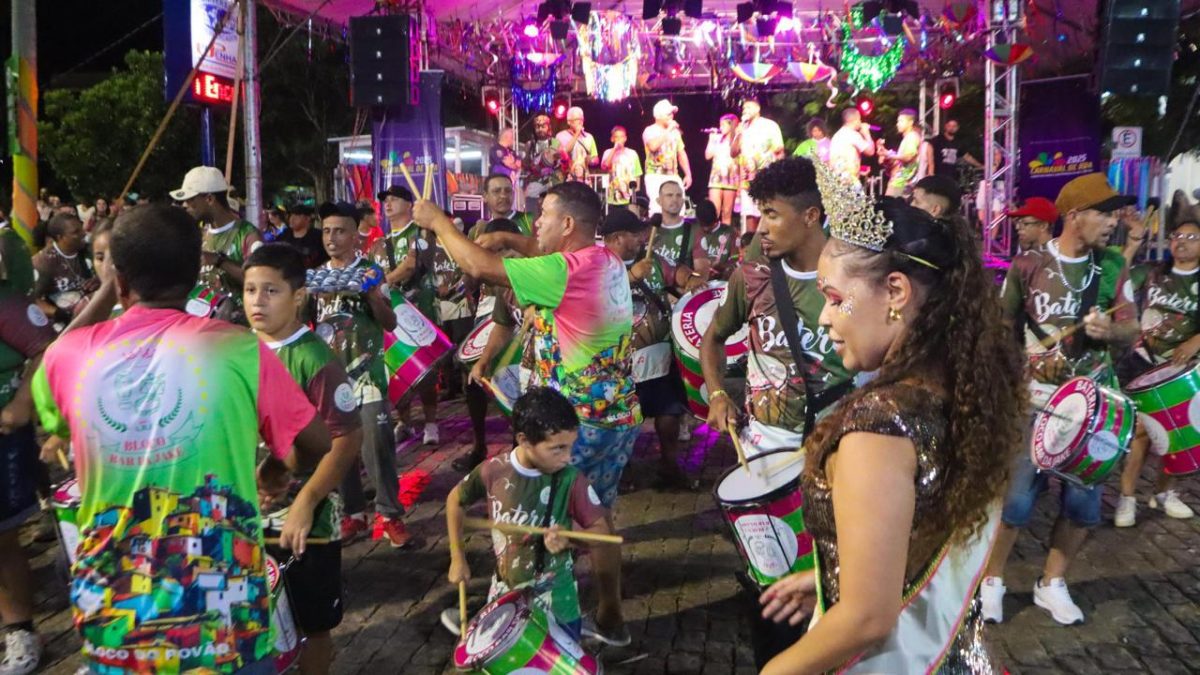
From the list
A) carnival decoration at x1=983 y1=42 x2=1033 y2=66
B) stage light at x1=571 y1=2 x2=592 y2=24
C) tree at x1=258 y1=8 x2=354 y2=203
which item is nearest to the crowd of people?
stage light at x1=571 y1=2 x2=592 y2=24

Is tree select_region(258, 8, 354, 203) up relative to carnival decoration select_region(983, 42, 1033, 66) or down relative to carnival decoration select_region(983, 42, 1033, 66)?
up

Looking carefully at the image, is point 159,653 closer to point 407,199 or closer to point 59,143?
point 407,199

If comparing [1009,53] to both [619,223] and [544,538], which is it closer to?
[619,223]

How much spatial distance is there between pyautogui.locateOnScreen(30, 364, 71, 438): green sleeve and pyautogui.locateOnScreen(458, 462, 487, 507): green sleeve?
1.88m

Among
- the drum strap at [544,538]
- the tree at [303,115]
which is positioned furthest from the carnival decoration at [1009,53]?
the tree at [303,115]

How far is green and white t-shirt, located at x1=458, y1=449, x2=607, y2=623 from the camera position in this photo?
393 cm

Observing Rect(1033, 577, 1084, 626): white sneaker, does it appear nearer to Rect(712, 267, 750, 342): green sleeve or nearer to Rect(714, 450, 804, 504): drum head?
Rect(712, 267, 750, 342): green sleeve

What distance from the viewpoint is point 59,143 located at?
34562 mm

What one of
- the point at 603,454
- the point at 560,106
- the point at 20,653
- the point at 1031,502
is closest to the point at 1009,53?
the point at 560,106

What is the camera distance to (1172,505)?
6473 millimetres

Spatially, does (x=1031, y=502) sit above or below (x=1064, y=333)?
below

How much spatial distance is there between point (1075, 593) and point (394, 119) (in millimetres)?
11864

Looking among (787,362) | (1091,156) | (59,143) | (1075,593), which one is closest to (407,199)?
(787,362)

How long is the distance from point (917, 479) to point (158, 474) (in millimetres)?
1713
